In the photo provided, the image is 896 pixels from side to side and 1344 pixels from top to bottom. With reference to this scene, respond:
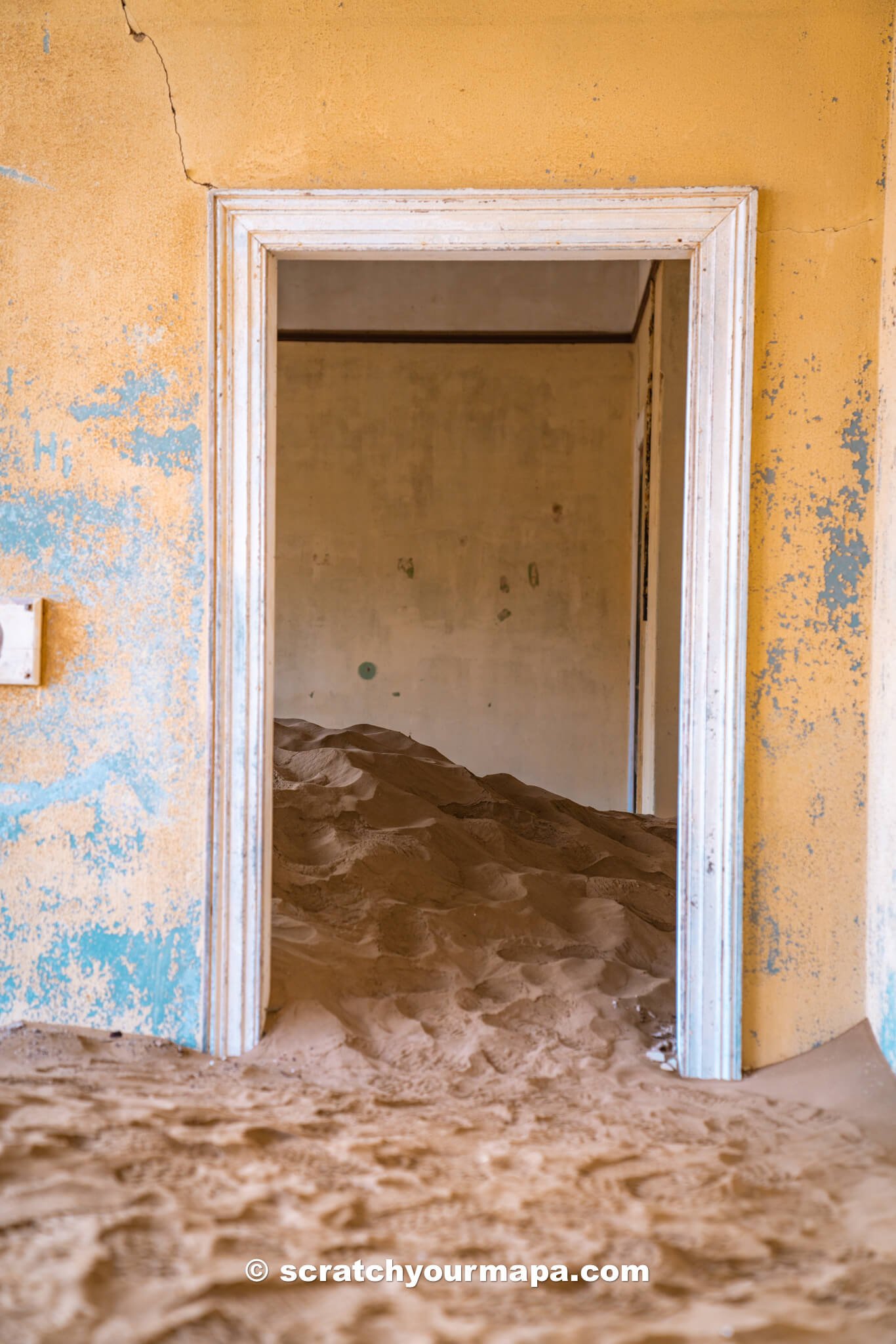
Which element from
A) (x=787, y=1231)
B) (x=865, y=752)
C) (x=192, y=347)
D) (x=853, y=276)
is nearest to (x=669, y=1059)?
(x=787, y=1231)

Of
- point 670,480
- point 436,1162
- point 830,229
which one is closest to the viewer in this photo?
point 436,1162

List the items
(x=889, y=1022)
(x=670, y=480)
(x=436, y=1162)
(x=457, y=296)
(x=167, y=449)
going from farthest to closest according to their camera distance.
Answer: (x=457, y=296) → (x=670, y=480) → (x=167, y=449) → (x=889, y=1022) → (x=436, y=1162)

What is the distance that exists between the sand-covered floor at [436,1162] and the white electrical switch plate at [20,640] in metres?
0.90

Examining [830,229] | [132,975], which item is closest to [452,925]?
[132,975]

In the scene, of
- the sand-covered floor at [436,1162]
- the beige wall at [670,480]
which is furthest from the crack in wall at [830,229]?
the beige wall at [670,480]

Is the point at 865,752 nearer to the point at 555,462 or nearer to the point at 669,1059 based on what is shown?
the point at 669,1059

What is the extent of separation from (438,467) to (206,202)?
18.5 ft

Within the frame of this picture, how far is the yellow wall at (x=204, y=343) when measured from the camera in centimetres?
242

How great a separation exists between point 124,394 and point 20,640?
2.24ft

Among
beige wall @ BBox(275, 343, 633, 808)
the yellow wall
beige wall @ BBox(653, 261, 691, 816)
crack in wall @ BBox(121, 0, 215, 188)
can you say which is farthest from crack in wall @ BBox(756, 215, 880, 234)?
beige wall @ BBox(275, 343, 633, 808)

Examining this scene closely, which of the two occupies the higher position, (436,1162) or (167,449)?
(167,449)

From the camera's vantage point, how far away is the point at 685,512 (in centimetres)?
247

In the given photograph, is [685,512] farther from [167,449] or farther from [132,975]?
[132,975]

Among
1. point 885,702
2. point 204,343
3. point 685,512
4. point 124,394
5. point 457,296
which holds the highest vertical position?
point 457,296
